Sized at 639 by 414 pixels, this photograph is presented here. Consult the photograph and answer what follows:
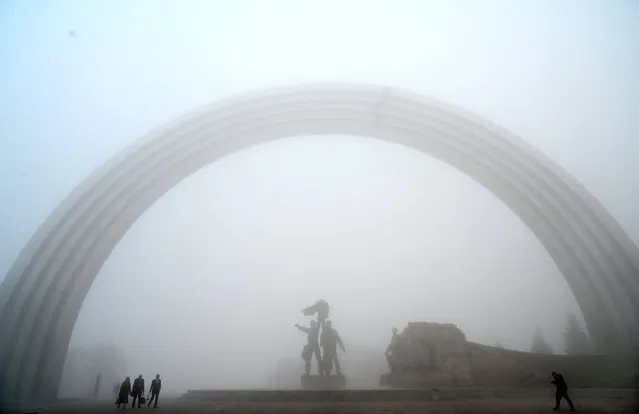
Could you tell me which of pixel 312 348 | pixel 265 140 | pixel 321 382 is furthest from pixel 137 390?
pixel 265 140

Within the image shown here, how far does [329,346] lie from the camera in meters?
8.66

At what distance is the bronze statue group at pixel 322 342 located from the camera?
8500 millimetres

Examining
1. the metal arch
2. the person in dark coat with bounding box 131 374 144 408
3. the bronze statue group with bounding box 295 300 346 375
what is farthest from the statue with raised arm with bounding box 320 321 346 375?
the metal arch

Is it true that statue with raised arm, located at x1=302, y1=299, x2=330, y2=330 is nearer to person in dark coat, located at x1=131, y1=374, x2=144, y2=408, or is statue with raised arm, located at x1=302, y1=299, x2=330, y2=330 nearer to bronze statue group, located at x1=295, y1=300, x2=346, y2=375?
bronze statue group, located at x1=295, y1=300, x2=346, y2=375

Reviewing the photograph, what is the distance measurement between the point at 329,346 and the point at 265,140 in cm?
790

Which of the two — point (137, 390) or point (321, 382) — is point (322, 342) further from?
point (137, 390)

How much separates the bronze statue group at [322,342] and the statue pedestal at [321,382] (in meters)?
0.21

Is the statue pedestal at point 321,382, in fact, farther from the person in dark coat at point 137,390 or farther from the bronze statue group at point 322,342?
the person in dark coat at point 137,390

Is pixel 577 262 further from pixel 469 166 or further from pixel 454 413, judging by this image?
pixel 454 413

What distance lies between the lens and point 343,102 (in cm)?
1238

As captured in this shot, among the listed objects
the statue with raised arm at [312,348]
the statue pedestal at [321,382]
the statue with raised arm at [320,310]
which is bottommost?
the statue pedestal at [321,382]

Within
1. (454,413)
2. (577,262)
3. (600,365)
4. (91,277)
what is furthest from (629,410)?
(91,277)

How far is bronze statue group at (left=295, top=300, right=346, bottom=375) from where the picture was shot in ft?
27.9

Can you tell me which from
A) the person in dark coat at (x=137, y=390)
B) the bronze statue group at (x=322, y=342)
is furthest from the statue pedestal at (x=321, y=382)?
the person in dark coat at (x=137, y=390)
